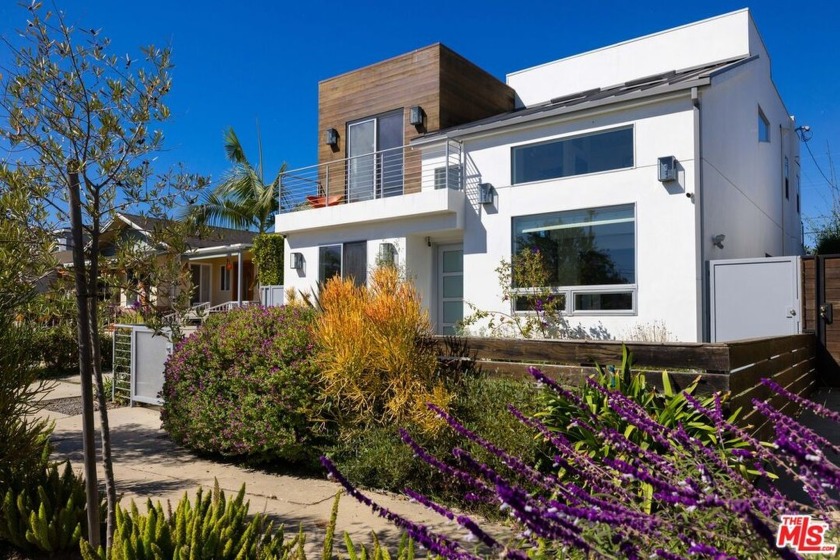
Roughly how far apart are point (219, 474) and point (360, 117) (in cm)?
1166

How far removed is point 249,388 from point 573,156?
7541mm

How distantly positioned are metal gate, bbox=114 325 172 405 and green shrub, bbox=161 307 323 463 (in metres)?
2.58

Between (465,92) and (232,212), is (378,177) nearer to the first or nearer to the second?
(465,92)

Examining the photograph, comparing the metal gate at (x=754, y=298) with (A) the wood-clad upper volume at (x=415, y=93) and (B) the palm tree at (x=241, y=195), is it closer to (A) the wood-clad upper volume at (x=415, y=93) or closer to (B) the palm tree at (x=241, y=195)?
(A) the wood-clad upper volume at (x=415, y=93)

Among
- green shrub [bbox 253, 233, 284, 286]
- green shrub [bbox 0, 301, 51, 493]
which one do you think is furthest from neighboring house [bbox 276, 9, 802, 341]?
green shrub [bbox 0, 301, 51, 493]

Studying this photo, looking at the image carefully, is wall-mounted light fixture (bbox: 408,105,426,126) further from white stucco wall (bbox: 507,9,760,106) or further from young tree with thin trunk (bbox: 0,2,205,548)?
young tree with thin trunk (bbox: 0,2,205,548)

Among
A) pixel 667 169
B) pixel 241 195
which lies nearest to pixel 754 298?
pixel 667 169

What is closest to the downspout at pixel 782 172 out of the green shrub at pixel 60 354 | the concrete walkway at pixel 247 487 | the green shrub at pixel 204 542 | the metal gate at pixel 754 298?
the metal gate at pixel 754 298

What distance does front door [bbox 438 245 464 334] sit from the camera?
12.9m

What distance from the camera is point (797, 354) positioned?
7867 mm

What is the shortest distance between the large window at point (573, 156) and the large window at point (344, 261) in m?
3.99

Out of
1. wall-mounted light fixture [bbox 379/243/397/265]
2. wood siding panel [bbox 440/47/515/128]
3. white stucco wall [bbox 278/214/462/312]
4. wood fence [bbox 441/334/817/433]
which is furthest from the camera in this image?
wood siding panel [bbox 440/47/515/128]

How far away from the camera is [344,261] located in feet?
44.8

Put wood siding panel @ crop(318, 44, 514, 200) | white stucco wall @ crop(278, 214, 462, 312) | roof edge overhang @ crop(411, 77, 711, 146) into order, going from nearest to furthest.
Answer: roof edge overhang @ crop(411, 77, 711, 146) → white stucco wall @ crop(278, 214, 462, 312) → wood siding panel @ crop(318, 44, 514, 200)
